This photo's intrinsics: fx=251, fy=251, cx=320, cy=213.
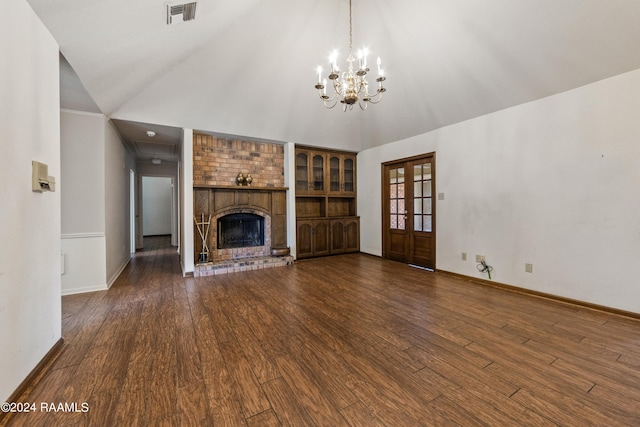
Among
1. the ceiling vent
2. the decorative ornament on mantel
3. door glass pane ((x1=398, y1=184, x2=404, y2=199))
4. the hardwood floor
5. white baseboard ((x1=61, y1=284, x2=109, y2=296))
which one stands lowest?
the hardwood floor

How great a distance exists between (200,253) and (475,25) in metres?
5.28

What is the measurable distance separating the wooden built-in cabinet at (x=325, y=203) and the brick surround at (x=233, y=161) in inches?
21.5

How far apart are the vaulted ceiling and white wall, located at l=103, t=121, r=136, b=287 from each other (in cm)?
57

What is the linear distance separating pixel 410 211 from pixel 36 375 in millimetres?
5254

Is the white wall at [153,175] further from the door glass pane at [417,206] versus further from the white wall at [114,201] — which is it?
the door glass pane at [417,206]

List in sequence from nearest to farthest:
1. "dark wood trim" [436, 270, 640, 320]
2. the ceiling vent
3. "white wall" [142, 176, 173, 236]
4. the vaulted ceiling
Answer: the ceiling vent
the vaulted ceiling
"dark wood trim" [436, 270, 640, 320]
"white wall" [142, 176, 173, 236]

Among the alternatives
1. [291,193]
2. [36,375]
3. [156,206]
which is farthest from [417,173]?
[156,206]

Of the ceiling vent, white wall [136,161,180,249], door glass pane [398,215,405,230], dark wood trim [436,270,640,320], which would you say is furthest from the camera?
white wall [136,161,180,249]

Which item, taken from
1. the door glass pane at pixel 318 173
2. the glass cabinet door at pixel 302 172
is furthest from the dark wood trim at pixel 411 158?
the glass cabinet door at pixel 302 172

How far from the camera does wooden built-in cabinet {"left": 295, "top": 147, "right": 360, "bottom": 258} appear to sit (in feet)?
18.7

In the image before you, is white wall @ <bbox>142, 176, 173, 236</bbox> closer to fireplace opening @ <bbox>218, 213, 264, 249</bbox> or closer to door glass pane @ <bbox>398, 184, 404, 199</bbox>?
fireplace opening @ <bbox>218, 213, 264, 249</bbox>

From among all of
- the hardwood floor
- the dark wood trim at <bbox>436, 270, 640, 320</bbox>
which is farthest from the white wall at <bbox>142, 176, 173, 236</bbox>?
the dark wood trim at <bbox>436, 270, 640, 320</bbox>

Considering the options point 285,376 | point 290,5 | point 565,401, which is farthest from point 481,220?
point 290,5

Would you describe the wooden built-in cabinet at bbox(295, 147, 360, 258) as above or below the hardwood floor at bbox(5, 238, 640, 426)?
above
